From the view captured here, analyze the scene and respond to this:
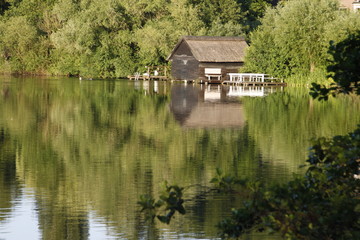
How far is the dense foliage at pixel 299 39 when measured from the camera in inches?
2154

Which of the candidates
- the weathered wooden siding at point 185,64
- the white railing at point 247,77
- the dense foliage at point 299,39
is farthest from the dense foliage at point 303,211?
the weathered wooden siding at point 185,64

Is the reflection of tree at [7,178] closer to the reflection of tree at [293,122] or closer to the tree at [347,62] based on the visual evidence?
the reflection of tree at [293,122]

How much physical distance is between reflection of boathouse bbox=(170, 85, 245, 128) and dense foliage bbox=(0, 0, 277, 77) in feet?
81.5

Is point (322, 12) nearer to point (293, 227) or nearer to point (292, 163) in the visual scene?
point (292, 163)

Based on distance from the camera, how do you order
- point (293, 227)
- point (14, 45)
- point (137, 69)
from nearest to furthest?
point (293, 227) → point (137, 69) → point (14, 45)

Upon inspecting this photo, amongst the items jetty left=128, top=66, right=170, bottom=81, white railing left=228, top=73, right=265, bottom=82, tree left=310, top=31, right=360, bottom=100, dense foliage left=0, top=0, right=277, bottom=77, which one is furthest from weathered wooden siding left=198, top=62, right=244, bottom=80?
tree left=310, top=31, right=360, bottom=100

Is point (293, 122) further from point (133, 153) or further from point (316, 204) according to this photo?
point (316, 204)

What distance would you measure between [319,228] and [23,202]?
864 centimetres

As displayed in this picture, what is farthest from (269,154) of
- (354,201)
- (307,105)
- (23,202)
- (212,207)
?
(307,105)

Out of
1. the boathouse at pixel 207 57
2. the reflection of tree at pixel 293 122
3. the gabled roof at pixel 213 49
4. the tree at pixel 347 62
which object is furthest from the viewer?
the boathouse at pixel 207 57

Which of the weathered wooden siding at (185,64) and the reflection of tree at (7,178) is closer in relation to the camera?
the reflection of tree at (7,178)

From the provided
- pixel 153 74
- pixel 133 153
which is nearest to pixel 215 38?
pixel 153 74

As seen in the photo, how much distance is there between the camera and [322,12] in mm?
55531

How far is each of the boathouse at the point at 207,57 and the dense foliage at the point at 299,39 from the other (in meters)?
4.07
